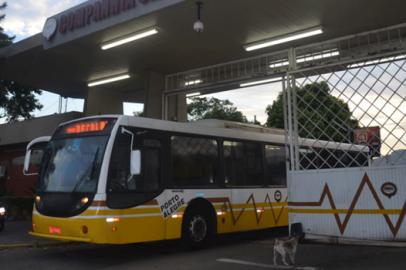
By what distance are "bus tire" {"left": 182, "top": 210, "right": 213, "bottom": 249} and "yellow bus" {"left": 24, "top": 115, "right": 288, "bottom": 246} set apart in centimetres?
2

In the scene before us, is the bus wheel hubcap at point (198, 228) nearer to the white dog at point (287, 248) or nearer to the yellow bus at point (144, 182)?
the yellow bus at point (144, 182)

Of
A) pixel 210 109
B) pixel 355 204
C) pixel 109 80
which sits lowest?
pixel 355 204

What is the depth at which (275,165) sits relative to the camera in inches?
539

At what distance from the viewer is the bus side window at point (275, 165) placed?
13422mm

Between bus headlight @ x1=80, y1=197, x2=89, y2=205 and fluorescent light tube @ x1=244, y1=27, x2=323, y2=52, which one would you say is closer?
bus headlight @ x1=80, y1=197, x2=89, y2=205

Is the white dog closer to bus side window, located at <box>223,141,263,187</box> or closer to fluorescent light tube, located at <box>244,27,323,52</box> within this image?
bus side window, located at <box>223,141,263,187</box>

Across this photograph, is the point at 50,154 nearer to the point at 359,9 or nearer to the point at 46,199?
the point at 46,199

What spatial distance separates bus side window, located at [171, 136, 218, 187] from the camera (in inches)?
419

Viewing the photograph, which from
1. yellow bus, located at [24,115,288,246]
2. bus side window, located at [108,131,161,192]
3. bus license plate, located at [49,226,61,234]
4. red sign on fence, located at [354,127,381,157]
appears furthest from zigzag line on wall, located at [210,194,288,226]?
bus license plate, located at [49,226,61,234]

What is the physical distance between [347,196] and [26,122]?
17.3 metres

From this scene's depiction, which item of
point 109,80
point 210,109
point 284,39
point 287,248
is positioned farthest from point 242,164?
point 210,109

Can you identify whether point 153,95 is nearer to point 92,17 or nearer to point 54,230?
point 92,17

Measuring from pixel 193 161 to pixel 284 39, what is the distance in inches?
202

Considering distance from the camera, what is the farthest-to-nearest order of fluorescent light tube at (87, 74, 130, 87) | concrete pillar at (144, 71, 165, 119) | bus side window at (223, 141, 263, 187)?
fluorescent light tube at (87, 74, 130, 87)
concrete pillar at (144, 71, 165, 119)
bus side window at (223, 141, 263, 187)
